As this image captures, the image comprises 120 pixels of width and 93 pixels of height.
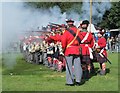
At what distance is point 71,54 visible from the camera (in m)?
11.3

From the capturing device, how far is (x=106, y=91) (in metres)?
10.4

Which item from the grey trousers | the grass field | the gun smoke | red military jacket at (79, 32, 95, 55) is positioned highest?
the gun smoke

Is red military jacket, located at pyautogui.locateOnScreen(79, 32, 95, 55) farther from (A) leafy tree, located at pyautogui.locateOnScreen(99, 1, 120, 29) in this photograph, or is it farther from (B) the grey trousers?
(A) leafy tree, located at pyautogui.locateOnScreen(99, 1, 120, 29)

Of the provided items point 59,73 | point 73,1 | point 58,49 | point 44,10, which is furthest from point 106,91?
point 73,1

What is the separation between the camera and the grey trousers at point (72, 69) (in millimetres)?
11258

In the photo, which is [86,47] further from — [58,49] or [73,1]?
[73,1]

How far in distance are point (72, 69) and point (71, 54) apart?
48 cm

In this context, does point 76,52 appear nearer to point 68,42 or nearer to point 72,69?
point 68,42

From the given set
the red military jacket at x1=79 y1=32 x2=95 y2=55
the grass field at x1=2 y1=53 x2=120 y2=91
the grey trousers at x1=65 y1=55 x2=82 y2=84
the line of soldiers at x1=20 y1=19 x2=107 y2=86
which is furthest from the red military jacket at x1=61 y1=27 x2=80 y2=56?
the grass field at x1=2 y1=53 x2=120 y2=91

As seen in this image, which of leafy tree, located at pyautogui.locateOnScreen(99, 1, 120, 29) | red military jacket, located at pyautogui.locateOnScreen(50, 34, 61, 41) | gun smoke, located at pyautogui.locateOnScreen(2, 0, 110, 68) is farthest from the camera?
leafy tree, located at pyautogui.locateOnScreen(99, 1, 120, 29)

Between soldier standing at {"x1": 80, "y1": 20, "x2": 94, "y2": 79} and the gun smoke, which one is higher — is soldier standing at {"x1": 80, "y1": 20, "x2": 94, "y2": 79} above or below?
below

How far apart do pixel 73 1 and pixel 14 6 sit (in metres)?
16.0

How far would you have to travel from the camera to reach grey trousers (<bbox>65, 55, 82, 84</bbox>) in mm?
11258

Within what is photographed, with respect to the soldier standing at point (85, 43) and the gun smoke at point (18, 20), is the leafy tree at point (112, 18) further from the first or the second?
the soldier standing at point (85, 43)
